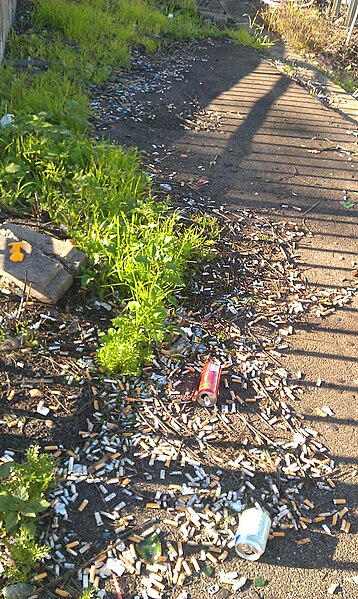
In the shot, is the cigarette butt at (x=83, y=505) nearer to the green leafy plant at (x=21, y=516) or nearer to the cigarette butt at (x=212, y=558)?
the green leafy plant at (x=21, y=516)

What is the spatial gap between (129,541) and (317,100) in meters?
6.03

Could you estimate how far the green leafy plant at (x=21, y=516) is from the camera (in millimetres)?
2154

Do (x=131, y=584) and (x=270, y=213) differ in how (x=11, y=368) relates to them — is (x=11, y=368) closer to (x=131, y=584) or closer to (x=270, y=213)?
(x=131, y=584)

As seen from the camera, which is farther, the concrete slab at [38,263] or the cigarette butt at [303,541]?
the concrete slab at [38,263]

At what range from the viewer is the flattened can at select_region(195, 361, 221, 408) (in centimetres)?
293

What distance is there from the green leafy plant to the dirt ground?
0.86 m

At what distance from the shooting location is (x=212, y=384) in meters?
2.96

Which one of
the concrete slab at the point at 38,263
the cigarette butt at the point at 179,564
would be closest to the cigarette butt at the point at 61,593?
the cigarette butt at the point at 179,564

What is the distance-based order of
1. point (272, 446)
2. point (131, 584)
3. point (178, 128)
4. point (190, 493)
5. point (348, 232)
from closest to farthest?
1. point (131, 584)
2. point (190, 493)
3. point (272, 446)
4. point (348, 232)
5. point (178, 128)

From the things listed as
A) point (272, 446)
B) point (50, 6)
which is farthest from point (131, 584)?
point (50, 6)

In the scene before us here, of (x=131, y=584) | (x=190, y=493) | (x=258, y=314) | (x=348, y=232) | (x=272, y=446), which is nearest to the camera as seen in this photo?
(x=131, y=584)

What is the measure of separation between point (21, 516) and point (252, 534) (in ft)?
3.12

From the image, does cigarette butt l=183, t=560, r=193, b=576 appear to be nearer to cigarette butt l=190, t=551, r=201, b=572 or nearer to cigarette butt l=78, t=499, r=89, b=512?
cigarette butt l=190, t=551, r=201, b=572

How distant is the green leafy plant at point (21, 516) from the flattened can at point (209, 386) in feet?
3.07
